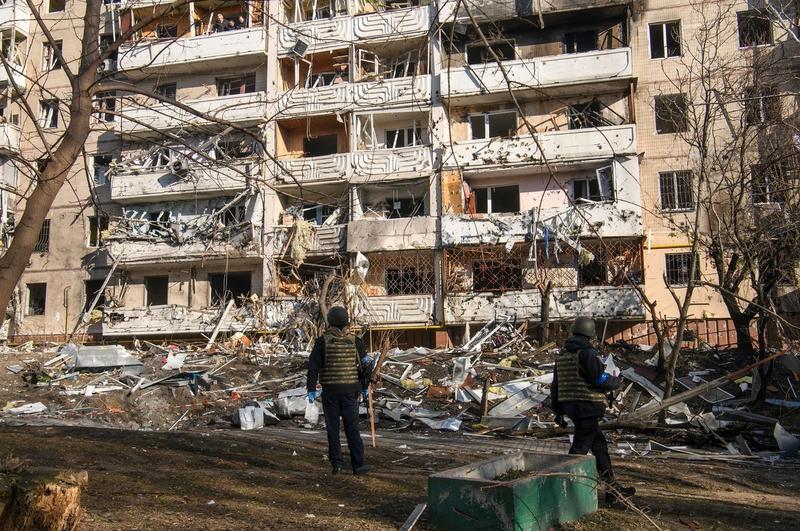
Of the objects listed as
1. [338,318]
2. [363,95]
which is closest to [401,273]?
[363,95]

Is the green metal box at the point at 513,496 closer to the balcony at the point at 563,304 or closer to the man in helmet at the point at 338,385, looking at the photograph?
the man in helmet at the point at 338,385

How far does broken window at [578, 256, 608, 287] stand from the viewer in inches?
949

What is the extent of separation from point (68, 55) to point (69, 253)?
8.44m

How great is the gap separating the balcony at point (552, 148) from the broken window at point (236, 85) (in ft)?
31.7

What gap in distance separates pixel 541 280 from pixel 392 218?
235 inches

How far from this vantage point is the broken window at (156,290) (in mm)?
29328

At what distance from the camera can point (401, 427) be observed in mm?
12758

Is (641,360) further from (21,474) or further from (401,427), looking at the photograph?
(21,474)

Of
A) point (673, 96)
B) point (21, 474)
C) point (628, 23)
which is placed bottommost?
point (21, 474)

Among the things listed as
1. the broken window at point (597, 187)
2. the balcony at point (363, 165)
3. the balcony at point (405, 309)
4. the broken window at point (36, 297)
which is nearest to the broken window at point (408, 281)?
the balcony at point (405, 309)

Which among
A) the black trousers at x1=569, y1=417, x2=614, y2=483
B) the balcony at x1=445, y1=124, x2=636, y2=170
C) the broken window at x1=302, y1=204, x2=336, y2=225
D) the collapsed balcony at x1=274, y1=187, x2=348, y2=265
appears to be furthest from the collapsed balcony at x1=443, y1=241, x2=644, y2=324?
the black trousers at x1=569, y1=417, x2=614, y2=483

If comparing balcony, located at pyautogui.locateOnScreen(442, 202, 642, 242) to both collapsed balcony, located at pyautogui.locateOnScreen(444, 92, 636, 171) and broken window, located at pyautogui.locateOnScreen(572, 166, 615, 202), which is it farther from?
collapsed balcony, located at pyautogui.locateOnScreen(444, 92, 636, 171)

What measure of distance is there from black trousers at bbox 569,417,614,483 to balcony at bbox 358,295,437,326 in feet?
60.5

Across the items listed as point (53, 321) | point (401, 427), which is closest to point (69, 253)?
point (53, 321)
